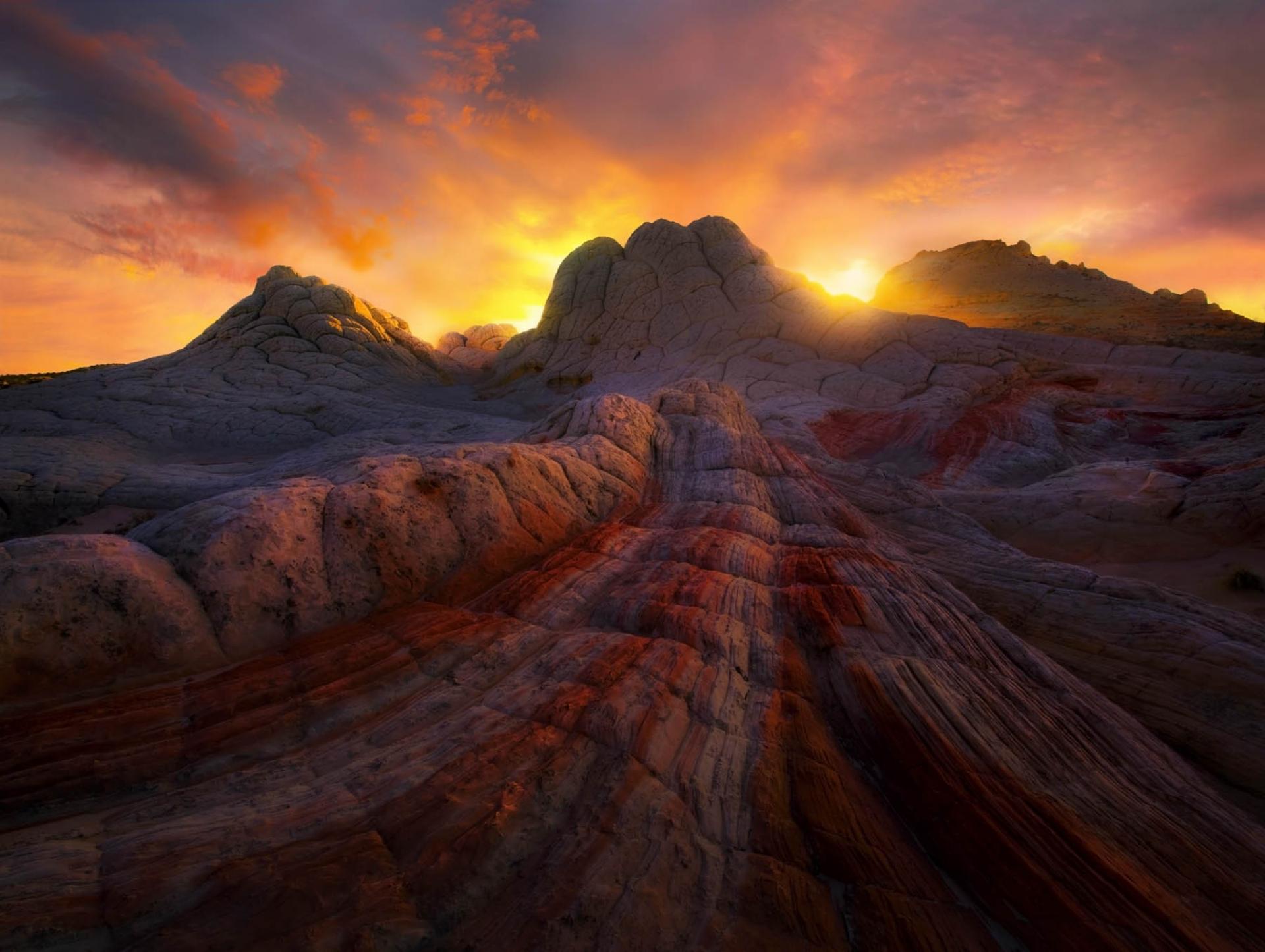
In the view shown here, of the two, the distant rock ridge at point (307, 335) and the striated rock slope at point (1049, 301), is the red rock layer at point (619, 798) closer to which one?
the distant rock ridge at point (307, 335)

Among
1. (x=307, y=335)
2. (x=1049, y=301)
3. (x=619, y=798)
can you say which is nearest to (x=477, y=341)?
(x=307, y=335)

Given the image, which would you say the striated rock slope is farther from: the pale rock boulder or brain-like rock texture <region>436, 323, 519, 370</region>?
brain-like rock texture <region>436, 323, 519, 370</region>

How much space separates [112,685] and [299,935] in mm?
3063

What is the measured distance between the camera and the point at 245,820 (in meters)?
3.05

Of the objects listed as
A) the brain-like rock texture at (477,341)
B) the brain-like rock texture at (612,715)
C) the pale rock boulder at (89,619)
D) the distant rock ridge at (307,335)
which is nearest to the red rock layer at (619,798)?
Answer: the brain-like rock texture at (612,715)

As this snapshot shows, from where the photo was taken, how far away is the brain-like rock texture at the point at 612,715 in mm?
2814

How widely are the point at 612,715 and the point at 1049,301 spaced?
53.7 m

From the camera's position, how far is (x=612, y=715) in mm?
4004

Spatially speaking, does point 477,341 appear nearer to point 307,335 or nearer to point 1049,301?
point 307,335

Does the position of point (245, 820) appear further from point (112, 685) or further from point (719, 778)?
point (719, 778)

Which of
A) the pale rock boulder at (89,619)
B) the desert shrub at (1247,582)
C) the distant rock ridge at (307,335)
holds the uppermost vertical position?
the distant rock ridge at (307,335)

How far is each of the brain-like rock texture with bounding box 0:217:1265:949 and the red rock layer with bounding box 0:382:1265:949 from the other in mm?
23

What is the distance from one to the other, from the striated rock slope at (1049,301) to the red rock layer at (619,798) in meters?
29.2

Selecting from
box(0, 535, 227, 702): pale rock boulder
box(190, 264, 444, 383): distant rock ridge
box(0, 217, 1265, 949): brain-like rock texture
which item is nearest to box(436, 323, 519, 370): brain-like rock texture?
box(190, 264, 444, 383): distant rock ridge
